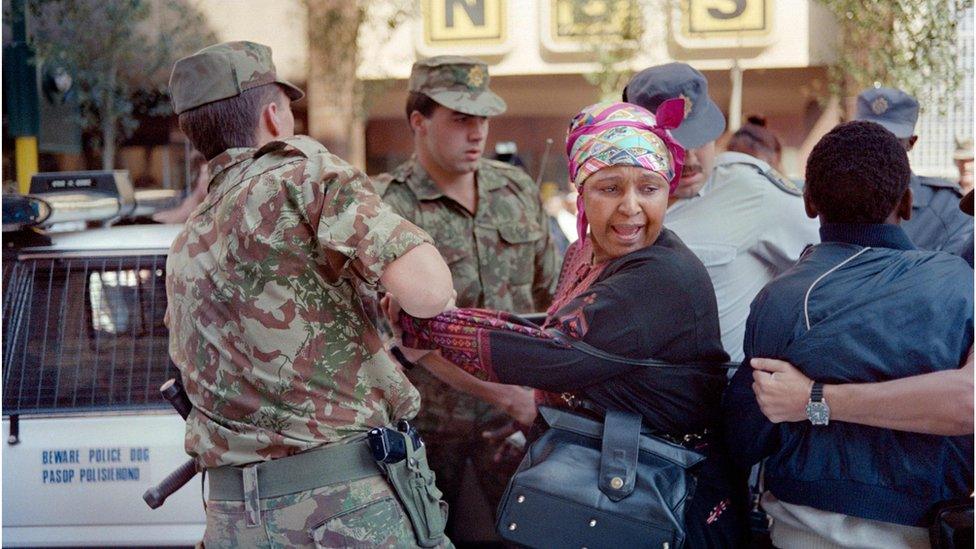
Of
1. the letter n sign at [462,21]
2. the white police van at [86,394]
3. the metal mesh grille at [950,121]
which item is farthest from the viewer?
the letter n sign at [462,21]

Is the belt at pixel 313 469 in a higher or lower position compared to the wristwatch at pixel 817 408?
lower

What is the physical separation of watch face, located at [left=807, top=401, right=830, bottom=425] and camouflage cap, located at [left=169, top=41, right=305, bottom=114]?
51.6 inches

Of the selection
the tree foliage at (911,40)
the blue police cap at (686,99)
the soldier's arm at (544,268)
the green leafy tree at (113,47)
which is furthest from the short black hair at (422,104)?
the green leafy tree at (113,47)

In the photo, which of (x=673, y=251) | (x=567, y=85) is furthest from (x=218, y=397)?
(x=567, y=85)

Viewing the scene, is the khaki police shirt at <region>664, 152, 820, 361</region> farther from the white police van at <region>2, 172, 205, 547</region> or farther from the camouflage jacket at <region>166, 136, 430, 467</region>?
the white police van at <region>2, 172, 205, 547</region>

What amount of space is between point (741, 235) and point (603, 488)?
0.88m

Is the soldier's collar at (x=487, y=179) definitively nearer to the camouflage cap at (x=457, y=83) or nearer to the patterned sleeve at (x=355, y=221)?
the camouflage cap at (x=457, y=83)

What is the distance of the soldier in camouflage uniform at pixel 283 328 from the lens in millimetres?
2143

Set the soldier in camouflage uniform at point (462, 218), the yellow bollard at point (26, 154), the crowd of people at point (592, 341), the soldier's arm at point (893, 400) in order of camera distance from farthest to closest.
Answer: the yellow bollard at point (26, 154)
the soldier in camouflage uniform at point (462, 218)
the crowd of people at point (592, 341)
the soldier's arm at point (893, 400)

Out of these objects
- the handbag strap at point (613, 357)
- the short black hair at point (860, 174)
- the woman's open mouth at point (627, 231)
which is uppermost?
the short black hair at point (860, 174)

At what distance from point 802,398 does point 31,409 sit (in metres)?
2.26

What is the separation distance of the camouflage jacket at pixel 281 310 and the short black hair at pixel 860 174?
802 mm

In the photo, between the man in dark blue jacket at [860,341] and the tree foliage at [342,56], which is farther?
the tree foliage at [342,56]

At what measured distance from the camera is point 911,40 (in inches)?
207
